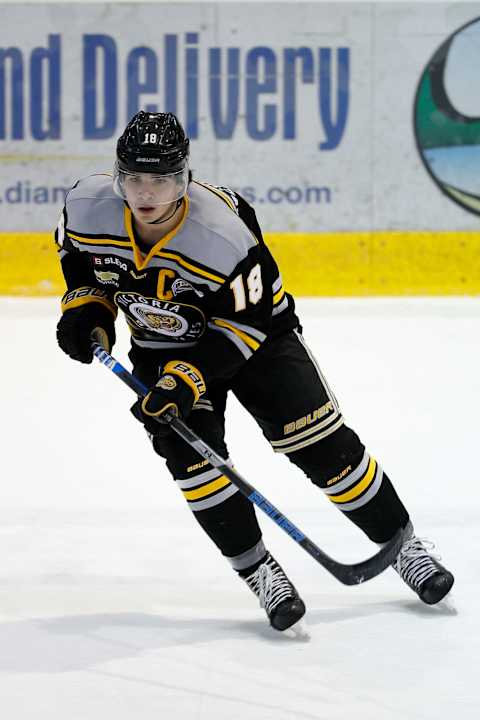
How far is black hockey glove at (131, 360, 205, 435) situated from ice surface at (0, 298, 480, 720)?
0.40m

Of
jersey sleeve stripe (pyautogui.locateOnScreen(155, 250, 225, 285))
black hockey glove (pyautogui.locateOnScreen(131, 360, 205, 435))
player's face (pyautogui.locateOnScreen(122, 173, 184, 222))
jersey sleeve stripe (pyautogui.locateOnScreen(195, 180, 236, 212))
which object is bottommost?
black hockey glove (pyautogui.locateOnScreen(131, 360, 205, 435))

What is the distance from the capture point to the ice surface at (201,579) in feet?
5.89

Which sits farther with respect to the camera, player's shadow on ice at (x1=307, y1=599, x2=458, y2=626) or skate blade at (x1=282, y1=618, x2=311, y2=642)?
player's shadow on ice at (x1=307, y1=599, x2=458, y2=626)

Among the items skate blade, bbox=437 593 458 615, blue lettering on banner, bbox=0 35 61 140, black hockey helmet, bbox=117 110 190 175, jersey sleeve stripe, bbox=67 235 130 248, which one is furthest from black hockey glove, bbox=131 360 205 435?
blue lettering on banner, bbox=0 35 61 140

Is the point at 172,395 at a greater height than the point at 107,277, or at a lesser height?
lesser

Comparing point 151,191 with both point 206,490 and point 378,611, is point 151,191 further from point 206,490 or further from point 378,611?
point 378,611

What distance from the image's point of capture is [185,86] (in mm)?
6012

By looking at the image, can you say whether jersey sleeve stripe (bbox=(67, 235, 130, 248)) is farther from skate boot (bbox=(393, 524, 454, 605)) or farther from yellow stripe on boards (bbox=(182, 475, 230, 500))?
skate boot (bbox=(393, 524, 454, 605))

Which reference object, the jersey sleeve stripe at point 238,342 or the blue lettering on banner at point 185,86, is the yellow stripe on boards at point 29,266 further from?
the jersey sleeve stripe at point 238,342

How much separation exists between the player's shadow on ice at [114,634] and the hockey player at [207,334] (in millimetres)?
62

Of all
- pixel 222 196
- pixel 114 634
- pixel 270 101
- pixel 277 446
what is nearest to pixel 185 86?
pixel 270 101

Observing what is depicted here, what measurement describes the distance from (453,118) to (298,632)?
4430 mm

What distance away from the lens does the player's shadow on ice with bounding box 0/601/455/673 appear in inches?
76.5

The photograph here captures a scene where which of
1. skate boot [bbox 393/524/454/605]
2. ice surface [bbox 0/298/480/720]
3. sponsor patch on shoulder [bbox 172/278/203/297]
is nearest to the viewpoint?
ice surface [bbox 0/298/480/720]
